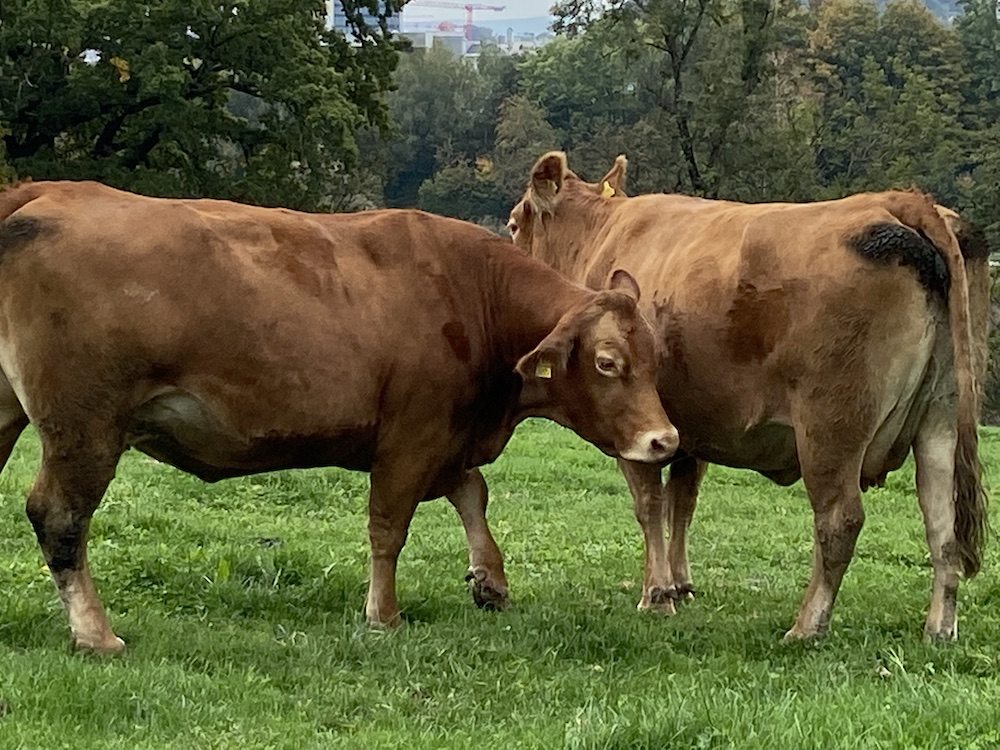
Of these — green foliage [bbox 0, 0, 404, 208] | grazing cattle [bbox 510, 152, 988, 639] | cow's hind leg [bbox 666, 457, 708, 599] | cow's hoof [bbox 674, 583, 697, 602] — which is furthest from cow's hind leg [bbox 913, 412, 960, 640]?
green foliage [bbox 0, 0, 404, 208]

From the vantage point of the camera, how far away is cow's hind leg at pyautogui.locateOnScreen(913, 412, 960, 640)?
6.44 m

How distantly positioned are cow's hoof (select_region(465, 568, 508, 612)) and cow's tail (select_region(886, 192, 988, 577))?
234 cm

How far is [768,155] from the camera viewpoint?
4306 centimetres

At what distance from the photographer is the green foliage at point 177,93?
3034cm

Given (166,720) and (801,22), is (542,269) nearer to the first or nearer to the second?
(166,720)

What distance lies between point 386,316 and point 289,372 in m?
0.61

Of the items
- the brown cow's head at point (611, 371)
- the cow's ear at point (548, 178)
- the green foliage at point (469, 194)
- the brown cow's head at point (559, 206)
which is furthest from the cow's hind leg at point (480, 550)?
the green foliage at point (469, 194)

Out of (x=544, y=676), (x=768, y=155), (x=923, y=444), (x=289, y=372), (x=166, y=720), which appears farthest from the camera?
(x=768, y=155)

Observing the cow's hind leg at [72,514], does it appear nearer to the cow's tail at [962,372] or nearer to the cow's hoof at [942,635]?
the cow's hoof at [942,635]

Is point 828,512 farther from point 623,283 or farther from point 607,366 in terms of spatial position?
point 623,283

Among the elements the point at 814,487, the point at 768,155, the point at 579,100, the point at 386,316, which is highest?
the point at 386,316

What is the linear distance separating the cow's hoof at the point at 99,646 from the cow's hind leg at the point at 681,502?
359 centimetres

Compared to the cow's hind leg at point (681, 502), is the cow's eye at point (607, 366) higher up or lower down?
higher up

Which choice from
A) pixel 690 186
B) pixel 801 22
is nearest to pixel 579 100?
pixel 801 22
